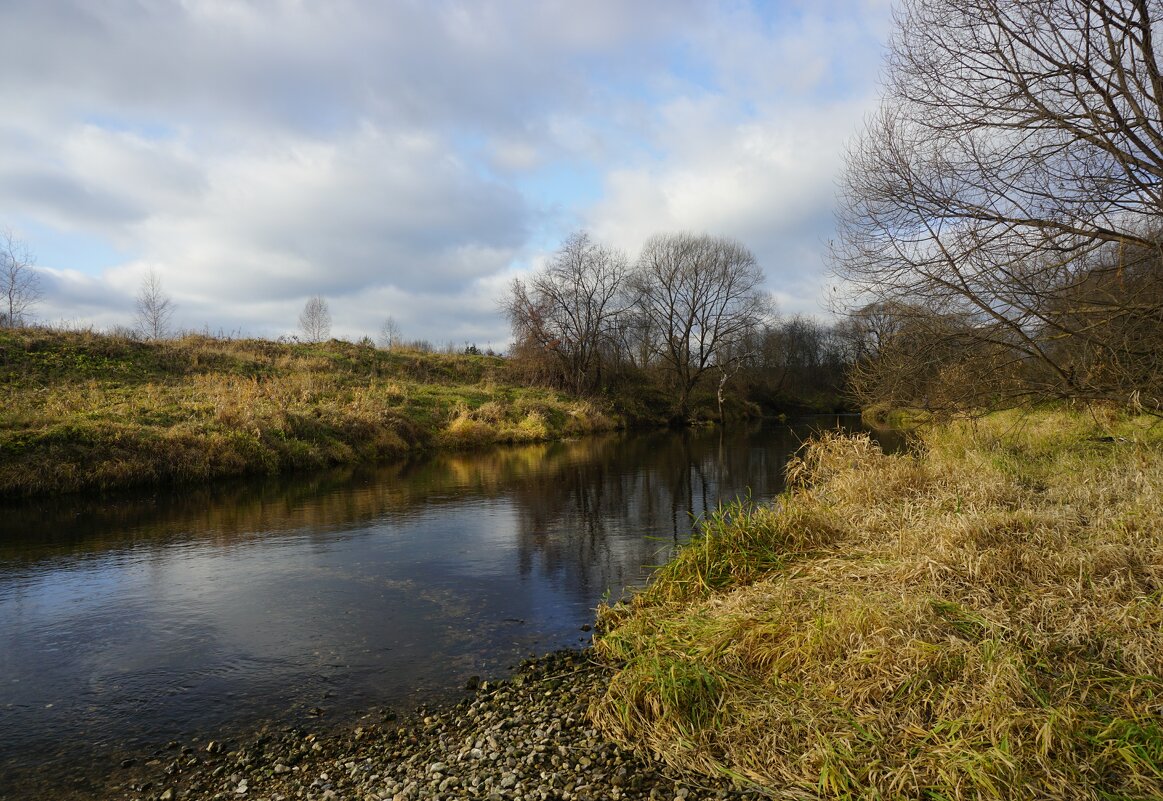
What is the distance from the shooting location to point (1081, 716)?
3764 millimetres

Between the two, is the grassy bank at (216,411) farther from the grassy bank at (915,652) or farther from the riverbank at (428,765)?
the grassy bank at (915,652)

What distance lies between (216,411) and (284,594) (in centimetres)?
1268

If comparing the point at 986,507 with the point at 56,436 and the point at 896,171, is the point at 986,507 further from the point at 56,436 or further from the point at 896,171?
the point at 56,436

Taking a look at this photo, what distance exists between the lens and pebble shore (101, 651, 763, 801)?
402cm

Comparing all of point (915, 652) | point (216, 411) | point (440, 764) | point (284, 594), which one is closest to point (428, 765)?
point (440, 764)

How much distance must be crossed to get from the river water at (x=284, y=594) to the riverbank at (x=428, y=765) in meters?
0.37

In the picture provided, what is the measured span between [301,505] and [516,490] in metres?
5.00

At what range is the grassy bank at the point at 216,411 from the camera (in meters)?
15.5

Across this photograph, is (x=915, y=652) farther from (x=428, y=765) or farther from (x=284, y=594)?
(x=284, y=594)

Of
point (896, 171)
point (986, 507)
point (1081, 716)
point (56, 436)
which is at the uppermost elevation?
point (896, 171)

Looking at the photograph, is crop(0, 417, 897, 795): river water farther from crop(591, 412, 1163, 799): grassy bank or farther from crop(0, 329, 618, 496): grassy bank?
crop(591, 412, 1163, 799): grassy bank

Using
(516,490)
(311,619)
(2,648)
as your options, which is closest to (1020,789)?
(311,619)

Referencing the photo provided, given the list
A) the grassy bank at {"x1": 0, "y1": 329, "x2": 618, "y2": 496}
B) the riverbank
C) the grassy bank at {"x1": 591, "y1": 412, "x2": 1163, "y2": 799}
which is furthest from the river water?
the grassy bank at {"x1": 591, "y1": 412, "x2": 1163, "y2": 799}

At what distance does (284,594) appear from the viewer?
844 centimetres
